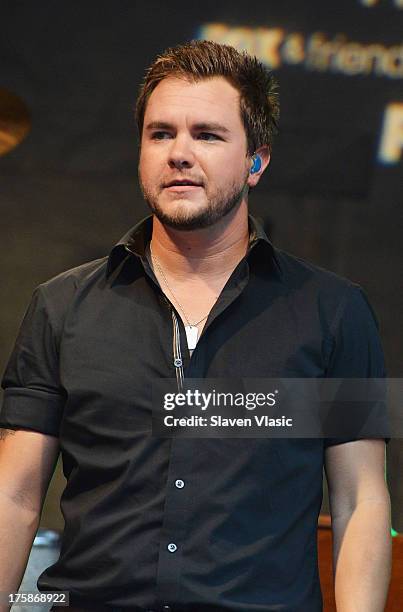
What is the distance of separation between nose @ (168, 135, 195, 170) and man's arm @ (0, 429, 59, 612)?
1.79 ft

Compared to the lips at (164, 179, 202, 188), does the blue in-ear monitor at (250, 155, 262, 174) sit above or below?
above

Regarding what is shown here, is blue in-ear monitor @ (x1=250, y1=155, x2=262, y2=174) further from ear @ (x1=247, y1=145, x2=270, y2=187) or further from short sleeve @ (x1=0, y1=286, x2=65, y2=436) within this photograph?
short sleeve @ (x1=0, y1=286, x2=65, y2=436)

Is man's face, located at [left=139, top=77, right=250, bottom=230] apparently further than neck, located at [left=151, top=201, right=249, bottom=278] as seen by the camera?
No

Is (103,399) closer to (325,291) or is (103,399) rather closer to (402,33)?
(325,291)

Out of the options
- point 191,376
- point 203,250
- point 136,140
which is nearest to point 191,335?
point 191,376

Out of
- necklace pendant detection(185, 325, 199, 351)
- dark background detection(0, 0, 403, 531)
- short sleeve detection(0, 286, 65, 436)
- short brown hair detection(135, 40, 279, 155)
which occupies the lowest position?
short sleeve detection(0, 286, 65, 436)

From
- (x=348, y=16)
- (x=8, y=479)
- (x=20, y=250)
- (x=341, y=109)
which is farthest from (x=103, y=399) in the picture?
(x=348, y=16)

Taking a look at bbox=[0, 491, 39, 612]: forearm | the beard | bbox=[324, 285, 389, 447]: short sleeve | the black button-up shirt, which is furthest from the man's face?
bbox=[0, 491, 39, 612]: forearm

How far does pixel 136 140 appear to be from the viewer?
2.79 meters

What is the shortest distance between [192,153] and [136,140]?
3.19 ft

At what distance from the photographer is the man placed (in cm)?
170

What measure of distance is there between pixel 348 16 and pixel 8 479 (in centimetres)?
160

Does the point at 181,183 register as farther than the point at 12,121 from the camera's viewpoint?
No

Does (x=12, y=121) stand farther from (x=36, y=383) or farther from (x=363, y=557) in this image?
(x=363, y=557)
